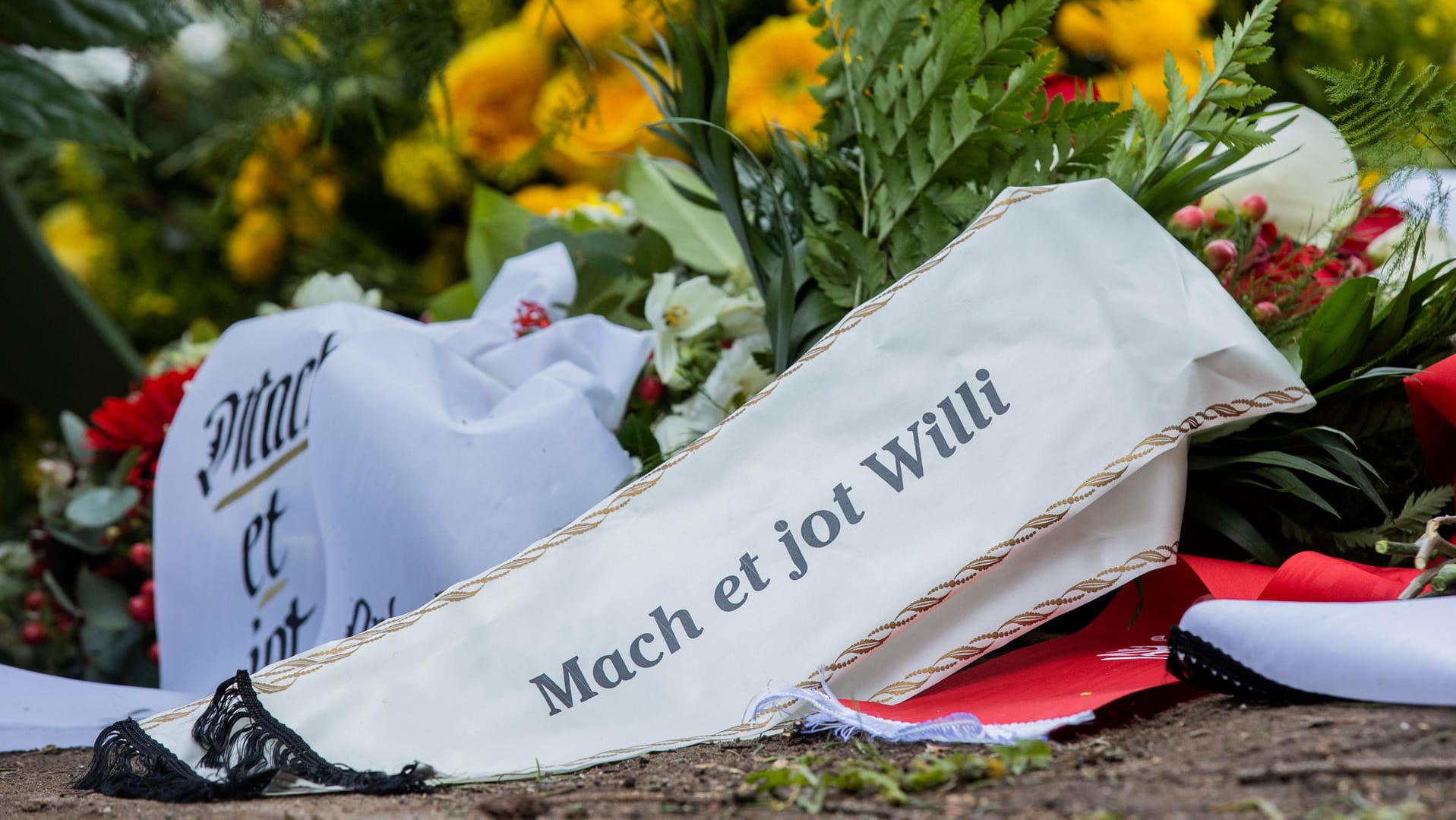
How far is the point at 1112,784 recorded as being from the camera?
58cm

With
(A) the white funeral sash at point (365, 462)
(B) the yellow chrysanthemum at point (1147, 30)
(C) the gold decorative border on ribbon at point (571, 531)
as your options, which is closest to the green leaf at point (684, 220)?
(A) the white funeral sash at point (365, 462)

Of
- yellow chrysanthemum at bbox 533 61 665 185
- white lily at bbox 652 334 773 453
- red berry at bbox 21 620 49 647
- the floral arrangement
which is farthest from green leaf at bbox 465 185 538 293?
red berry at bbox 21 620 49 647

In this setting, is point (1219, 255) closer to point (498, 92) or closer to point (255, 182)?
point (498, 92)

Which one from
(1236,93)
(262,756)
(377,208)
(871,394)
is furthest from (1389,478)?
(377,208)

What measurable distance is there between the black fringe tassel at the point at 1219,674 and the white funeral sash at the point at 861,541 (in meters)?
0.11

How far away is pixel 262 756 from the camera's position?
772 millimetres

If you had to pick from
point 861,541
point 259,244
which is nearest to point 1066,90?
point 861,541

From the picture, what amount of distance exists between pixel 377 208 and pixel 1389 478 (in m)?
2.26

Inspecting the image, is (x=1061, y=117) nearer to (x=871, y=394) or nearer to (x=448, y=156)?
(x=871, y=394)

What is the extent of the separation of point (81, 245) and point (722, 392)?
2.33 meters

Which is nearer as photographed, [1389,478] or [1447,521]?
[1447,521]

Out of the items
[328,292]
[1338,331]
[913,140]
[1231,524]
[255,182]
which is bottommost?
[1231,524]

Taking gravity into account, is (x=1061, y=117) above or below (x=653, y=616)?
above

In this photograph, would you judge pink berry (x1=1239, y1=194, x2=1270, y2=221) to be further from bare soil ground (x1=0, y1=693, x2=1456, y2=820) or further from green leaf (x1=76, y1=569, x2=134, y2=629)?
green leaf (x1=76, y1=569, x2=134, y2=629)
